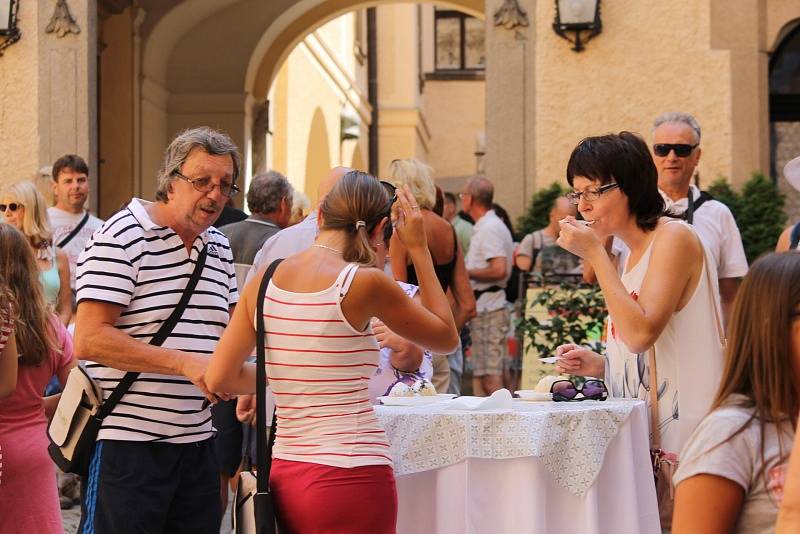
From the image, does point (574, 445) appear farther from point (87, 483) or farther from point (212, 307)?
point (87, 483)

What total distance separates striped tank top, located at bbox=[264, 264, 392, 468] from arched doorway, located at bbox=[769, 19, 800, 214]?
897cm

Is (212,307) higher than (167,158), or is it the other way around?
(167,158)

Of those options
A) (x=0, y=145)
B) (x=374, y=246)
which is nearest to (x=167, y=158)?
(x=374, y=246)

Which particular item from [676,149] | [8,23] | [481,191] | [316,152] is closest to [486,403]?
[676,149]

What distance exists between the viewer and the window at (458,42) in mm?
36938

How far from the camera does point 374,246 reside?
3.89m

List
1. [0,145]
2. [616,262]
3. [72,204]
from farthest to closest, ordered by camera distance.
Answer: [0,145], [72,204], [616,262]

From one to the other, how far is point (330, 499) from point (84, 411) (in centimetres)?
99

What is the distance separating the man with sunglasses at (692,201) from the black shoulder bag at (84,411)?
2.44 meters

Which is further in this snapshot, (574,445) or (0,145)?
(0,145)

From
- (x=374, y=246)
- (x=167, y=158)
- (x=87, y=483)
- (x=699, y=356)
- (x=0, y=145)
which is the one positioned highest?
(x=0, y=145)

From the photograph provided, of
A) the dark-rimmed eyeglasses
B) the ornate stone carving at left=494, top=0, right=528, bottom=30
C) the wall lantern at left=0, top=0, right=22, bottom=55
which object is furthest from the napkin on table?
the wall lantern at left=0, top=0, right=22, bottom=55

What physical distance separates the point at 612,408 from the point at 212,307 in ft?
4.30

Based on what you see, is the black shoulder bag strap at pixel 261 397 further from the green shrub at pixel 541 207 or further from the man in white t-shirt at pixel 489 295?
the green shrub at pixel 541 207
